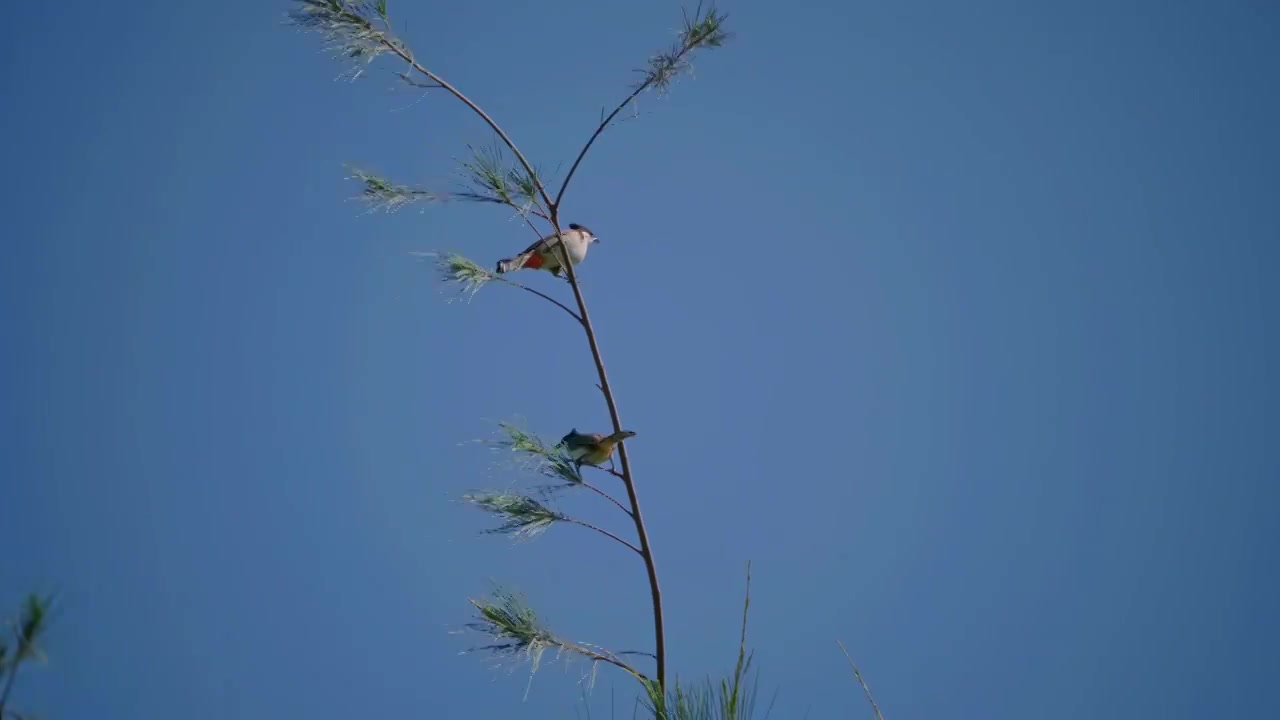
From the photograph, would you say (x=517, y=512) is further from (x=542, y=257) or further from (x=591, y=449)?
(x=542, y=257)

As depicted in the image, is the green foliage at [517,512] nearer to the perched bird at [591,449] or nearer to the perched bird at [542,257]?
the perched bird at [591,449]

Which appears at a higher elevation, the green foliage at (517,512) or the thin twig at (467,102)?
the thin twig at (467,102)

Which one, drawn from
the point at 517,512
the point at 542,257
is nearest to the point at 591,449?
the point at 517,512

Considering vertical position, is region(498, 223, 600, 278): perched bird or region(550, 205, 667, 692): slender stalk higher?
region(498, 223, 600, 278): perched bird

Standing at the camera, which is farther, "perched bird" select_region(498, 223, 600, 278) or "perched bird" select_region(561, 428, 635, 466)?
"perched bird" select_region(498, 223, 600, 278)

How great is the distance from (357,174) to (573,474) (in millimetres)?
1665

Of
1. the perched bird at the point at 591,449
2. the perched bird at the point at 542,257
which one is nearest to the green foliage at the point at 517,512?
the perched bird at the point at 591,449

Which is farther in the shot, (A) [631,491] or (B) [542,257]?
(B) [542,257]

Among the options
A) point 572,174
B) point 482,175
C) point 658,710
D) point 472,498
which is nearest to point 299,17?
point 482,175

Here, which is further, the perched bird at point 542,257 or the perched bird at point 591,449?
the perched bird at point 542,257

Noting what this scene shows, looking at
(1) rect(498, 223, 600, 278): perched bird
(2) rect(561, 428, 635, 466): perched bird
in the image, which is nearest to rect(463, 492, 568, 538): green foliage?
(2) rect(561, 428, 635, 466): perched bird

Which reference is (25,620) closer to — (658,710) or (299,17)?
(658,710)

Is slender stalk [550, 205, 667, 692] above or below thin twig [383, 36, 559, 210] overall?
below

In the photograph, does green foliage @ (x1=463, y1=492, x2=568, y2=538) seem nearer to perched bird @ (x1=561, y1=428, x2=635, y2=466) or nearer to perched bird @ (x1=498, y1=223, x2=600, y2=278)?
perched bird @ (x1=561, y1=428, x2=635, y2=466)
